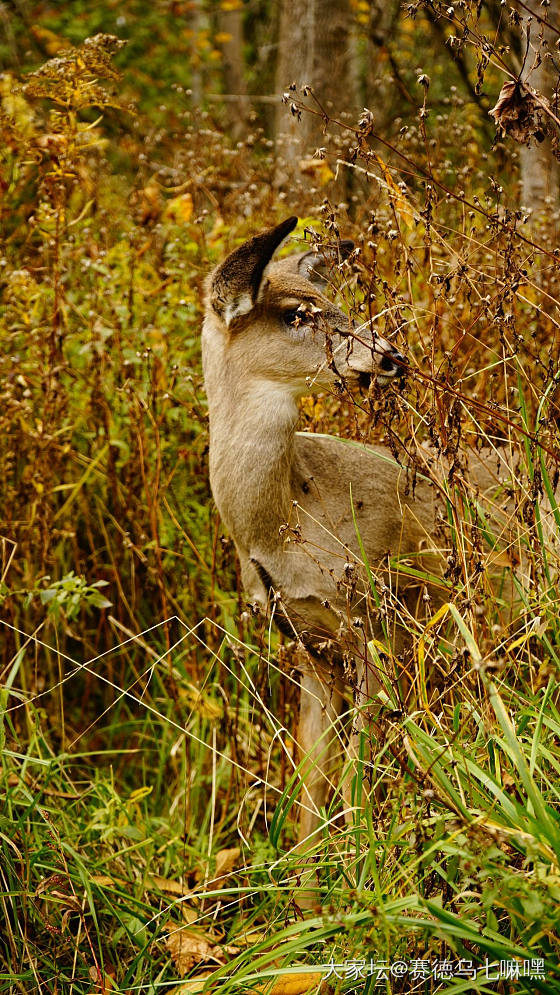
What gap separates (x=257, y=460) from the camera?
362cm

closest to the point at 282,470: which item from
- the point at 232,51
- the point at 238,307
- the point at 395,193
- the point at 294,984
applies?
the point at 238,307

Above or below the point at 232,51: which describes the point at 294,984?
below

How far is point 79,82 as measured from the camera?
4.32m

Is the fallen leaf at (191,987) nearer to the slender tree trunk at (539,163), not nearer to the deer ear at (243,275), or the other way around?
the deer ear at (243,275)

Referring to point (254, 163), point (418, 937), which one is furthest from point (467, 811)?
point (254, 163)

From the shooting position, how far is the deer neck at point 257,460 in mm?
3619

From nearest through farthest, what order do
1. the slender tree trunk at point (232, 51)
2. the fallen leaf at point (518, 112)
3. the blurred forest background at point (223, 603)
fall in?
1. the blurred forest background at point (223, 603)
2. the fallen leaf at point (518, 112)
3. the slender tree trunk at point (232, 51)

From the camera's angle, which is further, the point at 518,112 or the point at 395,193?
the point at 395,193

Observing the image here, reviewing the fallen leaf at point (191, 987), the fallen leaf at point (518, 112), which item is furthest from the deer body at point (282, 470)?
the fallen leaf at point (518, 112)

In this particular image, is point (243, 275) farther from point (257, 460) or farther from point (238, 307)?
point (257, 460)

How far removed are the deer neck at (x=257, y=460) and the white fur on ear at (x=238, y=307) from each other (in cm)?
24

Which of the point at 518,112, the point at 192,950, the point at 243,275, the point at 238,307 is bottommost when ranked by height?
the point at 192,950

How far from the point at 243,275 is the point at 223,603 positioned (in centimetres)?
170

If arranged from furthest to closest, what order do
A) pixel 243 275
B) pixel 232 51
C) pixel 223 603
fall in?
pixel 232 51 → pixel 223 603 → pixel 243 275
